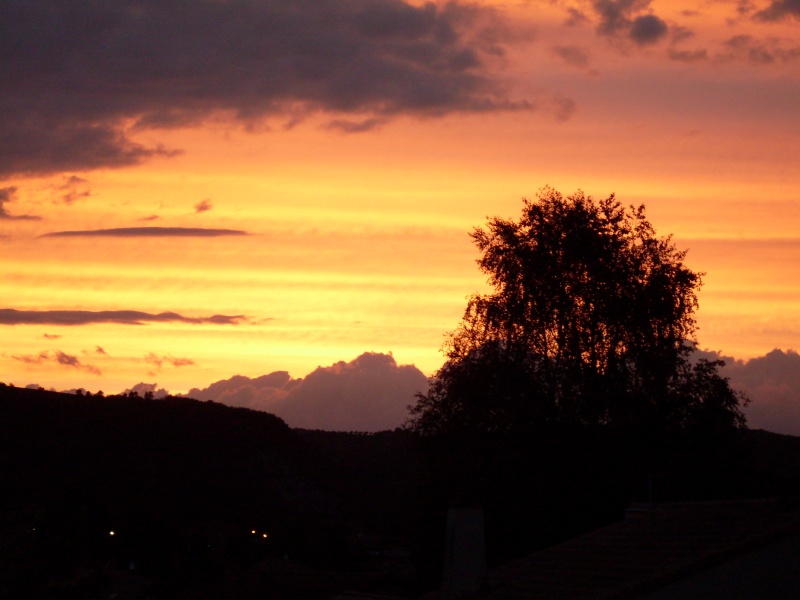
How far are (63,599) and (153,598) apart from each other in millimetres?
5891

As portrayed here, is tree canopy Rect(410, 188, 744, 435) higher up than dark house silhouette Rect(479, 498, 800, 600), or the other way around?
tree canopy Rect(410, 188, 744, 435)

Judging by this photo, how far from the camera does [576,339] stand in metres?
33.5

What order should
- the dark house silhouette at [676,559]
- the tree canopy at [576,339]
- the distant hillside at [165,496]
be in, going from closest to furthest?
1. the dark house silhouette at [676,559]
2. the tree canopy at [576,339]
3. the distant hillside at [165,496]

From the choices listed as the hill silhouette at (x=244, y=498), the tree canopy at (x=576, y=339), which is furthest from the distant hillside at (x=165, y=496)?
the tree canopy at (x=576, y=339)

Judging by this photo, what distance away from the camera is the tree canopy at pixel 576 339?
1245 inches

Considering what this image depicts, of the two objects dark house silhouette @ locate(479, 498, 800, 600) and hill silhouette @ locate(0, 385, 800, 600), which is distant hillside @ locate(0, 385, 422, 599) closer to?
hill silhouette @ locate(0, 385, 800, 600)

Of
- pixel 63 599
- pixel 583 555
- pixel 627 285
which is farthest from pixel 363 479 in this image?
pixel 583 555

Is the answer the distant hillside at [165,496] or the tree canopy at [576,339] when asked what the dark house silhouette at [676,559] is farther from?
the distant hillside at [165,496]

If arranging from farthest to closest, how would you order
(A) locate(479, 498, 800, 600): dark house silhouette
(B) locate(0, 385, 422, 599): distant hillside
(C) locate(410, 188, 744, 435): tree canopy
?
(B) locate(0, 385, 422, 599): distant hillside, (C) locate(410, 188, 744, 435): tree canopy, (A) locate(479, 498, 800, 600): dark house silhouette

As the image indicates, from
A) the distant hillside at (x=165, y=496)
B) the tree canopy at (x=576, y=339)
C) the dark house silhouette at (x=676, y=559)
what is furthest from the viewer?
the distant hillside at (x=165, y=496)

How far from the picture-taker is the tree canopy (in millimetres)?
31625

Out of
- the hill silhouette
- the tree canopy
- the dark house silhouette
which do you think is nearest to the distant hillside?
the hill silhouette

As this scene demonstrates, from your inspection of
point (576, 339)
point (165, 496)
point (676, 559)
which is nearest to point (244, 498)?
point (165, 496)

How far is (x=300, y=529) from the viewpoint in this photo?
7888cm
